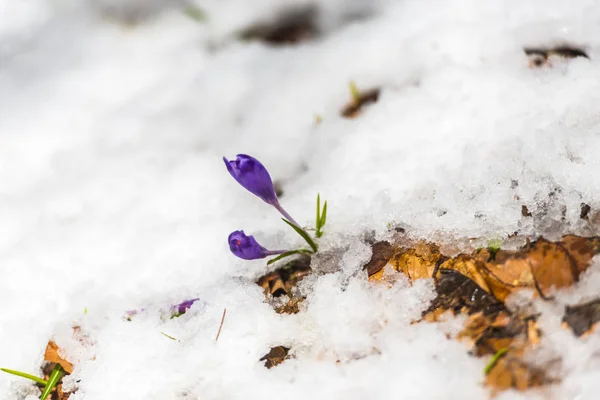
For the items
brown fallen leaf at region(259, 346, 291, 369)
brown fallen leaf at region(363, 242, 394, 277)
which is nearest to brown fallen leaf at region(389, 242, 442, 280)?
brown fallen leaf at region(363, 242, 394, 277)

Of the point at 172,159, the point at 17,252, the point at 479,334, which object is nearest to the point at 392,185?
the point at 479,334

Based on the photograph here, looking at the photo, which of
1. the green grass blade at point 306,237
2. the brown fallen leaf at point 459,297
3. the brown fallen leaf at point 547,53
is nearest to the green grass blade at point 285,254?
the green grass blade at point 306,237

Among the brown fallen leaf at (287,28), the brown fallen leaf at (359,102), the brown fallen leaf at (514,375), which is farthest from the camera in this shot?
the brown fallen leaf at (287,28)

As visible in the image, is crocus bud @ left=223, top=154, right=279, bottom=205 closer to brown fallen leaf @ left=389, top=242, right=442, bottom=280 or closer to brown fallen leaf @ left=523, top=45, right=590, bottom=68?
brown fallen leaf @ left=389, top=242, right=442, bottom=280

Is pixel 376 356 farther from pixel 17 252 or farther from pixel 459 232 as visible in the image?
pixel 17 252

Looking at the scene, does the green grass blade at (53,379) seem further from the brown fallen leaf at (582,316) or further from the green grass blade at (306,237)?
the brown fallen leaf at (582,316)

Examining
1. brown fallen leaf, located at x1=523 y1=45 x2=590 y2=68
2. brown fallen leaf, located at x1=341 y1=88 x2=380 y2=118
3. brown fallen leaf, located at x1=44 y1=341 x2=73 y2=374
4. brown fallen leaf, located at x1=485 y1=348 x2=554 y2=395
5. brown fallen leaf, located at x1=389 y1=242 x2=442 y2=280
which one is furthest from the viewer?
brown fallen leaf, located at x1=341 y1=88 x2=380 y2=118
